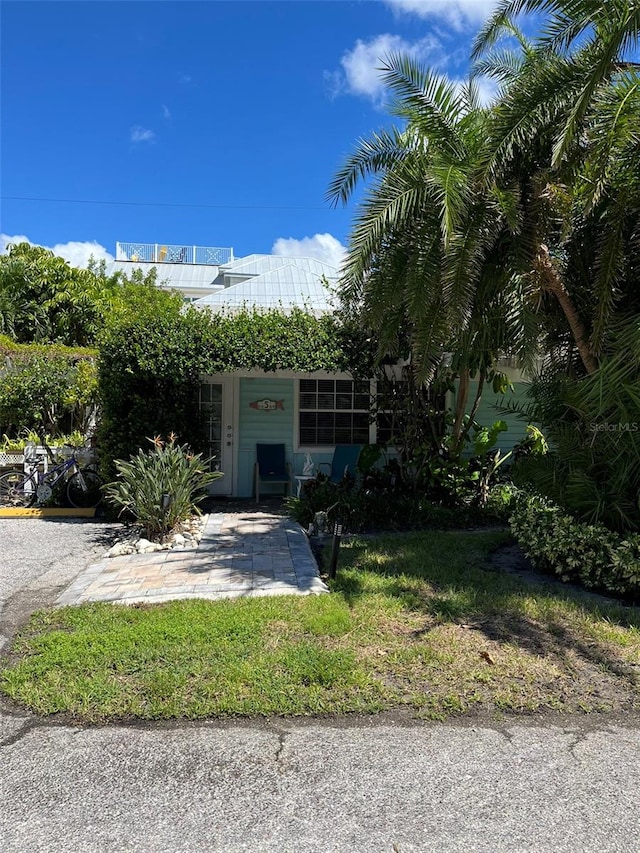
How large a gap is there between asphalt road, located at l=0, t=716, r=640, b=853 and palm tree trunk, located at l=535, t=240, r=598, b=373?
12.9ft

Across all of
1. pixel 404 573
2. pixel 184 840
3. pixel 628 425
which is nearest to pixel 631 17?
pixel 628 425

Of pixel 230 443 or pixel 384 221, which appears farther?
pixel 230 443

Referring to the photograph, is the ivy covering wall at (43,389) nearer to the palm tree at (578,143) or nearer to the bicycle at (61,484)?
the bicycle at (61,484)

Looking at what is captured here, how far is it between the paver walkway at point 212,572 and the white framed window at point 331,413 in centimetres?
364

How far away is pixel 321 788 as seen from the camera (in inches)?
110

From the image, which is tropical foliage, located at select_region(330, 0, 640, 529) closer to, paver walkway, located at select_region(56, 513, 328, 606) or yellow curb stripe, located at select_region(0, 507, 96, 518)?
paver walkway, located at select_region(56, 513, 328, 606)

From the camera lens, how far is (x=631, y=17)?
467 centimetres

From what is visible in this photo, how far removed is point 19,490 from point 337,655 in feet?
27.1

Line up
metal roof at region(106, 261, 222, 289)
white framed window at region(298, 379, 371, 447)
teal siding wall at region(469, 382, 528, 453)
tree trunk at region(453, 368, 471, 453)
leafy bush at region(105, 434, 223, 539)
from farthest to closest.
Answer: metal roof at region(106, 261, 222, 289) → teal siding wall at region(469, 382, 528, 453) → white framed window at region(298, 379, 371, 447) → tree trunk at region(453, 368, 471, 453) → leafy bush at region(105, 434, 223, 539)

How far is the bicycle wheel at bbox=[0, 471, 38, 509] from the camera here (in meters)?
10.2

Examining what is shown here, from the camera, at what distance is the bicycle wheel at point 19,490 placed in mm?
10227

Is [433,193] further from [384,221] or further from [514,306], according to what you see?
[514,306]

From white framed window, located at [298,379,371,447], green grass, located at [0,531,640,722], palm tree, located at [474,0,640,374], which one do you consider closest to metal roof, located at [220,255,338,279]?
white framed window, located at [298,379,371,447]

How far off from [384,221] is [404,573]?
3616 millimetres
